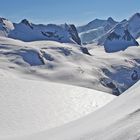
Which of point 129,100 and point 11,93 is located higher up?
point 11,93

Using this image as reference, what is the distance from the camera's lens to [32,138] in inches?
1481

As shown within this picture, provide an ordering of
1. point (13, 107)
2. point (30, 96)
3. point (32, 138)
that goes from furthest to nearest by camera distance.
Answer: point (30, 96) < point (13, 107) < point (32, 138)

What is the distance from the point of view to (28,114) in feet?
332

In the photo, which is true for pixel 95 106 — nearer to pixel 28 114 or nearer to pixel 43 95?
pixel 43 95

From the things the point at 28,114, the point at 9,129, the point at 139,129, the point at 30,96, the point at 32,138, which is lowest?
the point at 139,129

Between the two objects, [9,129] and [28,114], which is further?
[28,114]

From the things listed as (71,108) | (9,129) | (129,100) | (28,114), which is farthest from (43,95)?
(129,100)

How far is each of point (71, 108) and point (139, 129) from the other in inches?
3621

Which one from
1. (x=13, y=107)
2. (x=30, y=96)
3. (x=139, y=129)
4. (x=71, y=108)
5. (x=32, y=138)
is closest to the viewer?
(x=139, y=129)

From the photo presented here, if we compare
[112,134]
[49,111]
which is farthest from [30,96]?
[112,134]

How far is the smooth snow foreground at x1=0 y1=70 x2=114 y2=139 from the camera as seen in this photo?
9169 centimetres

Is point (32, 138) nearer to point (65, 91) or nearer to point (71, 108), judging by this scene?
point (71, 108)

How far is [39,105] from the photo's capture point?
114 m

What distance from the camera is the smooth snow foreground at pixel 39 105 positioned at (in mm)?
91688
